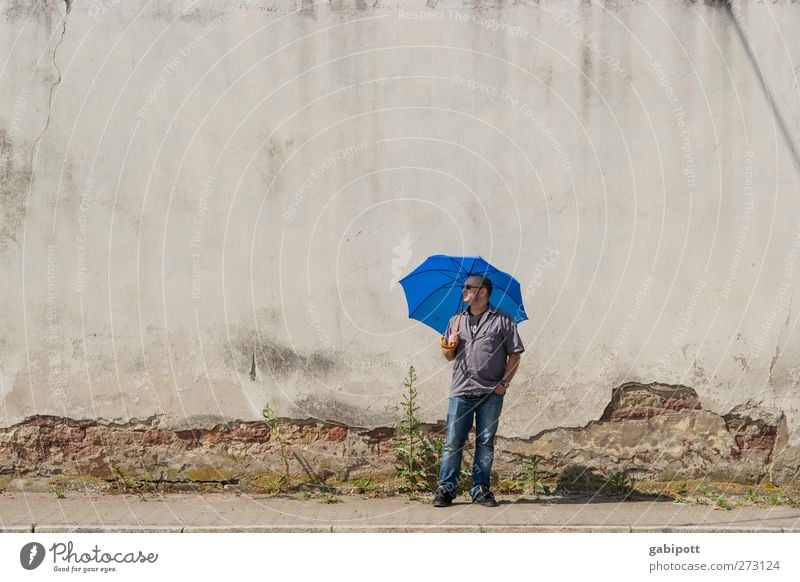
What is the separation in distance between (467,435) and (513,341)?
0.76 meters

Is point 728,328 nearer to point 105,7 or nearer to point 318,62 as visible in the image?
point 318,62

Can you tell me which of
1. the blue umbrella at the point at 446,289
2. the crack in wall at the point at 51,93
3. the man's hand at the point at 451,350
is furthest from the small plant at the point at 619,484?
the crack in wall at the point at 51,93

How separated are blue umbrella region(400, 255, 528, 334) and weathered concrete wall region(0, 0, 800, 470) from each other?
0.27m

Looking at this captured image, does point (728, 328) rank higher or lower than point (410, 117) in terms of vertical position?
lower

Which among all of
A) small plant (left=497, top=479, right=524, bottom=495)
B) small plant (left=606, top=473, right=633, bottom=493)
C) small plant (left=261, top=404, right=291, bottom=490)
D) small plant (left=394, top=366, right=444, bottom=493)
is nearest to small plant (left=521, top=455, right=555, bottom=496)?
small plant (left=497, top=479, right=524, bottom=495)

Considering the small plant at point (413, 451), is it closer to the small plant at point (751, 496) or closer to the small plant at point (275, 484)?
the small plant at point (275, 484)

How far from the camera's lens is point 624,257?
25.5ft

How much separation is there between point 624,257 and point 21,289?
4.51 meters

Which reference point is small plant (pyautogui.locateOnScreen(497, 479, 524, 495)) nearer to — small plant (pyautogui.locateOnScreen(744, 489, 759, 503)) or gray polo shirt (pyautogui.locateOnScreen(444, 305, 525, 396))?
gray polo shirt (pyautogui.locateOnScreen(444, 305, 525, 396))

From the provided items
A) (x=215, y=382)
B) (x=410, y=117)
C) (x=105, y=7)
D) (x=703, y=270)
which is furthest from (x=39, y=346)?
(x=703, y=270)

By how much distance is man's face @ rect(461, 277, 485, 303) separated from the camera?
7.26 metres

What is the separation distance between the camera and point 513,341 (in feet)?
23.8
